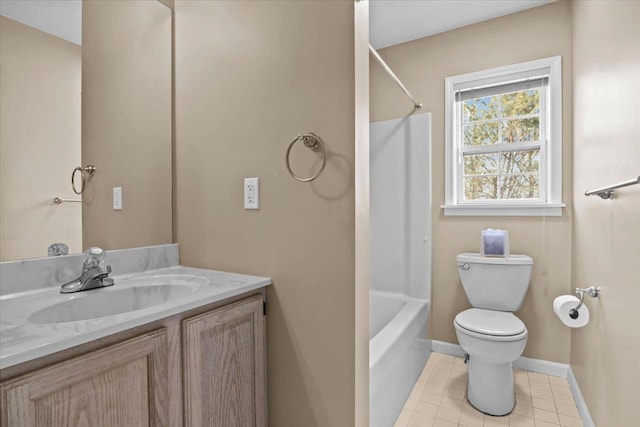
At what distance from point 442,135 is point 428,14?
83cm

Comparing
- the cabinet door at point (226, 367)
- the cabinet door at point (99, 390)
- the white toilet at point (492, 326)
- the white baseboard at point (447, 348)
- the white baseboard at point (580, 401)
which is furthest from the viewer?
the white baseboard at point (447, 348)

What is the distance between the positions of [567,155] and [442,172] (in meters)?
0.77

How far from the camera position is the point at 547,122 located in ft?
7.19

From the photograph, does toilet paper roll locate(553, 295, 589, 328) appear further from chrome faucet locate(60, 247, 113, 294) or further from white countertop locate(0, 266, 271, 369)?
chrome faucet locate(60, 247, 113, 294)

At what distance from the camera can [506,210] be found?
7.43 ft

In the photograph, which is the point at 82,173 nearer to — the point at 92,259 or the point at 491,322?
the point at 92,259

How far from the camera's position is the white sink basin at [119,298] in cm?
100

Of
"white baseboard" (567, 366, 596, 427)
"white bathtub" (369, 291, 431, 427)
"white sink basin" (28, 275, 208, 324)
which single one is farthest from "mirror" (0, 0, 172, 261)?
"white baseboard" (567, 366, 596, 427)

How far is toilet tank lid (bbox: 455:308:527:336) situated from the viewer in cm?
176

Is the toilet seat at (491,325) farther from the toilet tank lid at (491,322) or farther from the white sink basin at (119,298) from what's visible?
the white sink basin at (119,298)

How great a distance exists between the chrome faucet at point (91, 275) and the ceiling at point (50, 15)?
2.56 ft

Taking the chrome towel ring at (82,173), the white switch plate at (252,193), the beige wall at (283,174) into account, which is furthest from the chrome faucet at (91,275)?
the white switch plate at (252,193)

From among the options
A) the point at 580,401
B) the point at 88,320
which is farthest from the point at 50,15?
the point at 580,401

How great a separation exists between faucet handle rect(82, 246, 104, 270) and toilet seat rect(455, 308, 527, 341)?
1.81 m
